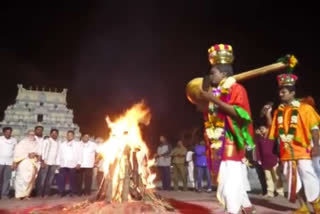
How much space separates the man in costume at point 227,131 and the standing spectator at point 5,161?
7887 millimetres

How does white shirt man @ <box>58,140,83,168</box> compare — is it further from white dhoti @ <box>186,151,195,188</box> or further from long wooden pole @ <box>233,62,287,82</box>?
long wooden pole @ <box>233,62,287,82</box>

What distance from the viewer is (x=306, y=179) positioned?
18.9ft

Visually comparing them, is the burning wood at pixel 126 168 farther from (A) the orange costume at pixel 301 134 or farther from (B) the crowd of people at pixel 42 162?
(B) the crowd of people at pixel 42 162

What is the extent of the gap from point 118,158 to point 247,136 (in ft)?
13.4

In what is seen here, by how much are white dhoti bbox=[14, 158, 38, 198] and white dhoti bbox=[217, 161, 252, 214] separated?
7.45 meters

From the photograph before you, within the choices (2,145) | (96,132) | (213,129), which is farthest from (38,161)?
(96,132)

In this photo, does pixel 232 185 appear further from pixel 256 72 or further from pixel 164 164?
pixel 164 164

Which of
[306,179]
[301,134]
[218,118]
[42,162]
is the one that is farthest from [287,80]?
[42,162]

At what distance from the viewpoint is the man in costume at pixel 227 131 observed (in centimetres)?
404

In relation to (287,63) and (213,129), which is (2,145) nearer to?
(213,129)

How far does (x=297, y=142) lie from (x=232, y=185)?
248cm

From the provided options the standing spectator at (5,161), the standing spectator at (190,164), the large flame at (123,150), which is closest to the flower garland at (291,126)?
the large flame at (123,150)

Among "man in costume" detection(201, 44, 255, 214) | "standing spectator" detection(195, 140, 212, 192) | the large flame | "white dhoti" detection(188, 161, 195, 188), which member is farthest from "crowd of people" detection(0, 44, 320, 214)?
"white dhoti" detection(188, 161, 195, 188)

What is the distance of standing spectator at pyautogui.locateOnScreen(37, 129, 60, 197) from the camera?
411 inches
